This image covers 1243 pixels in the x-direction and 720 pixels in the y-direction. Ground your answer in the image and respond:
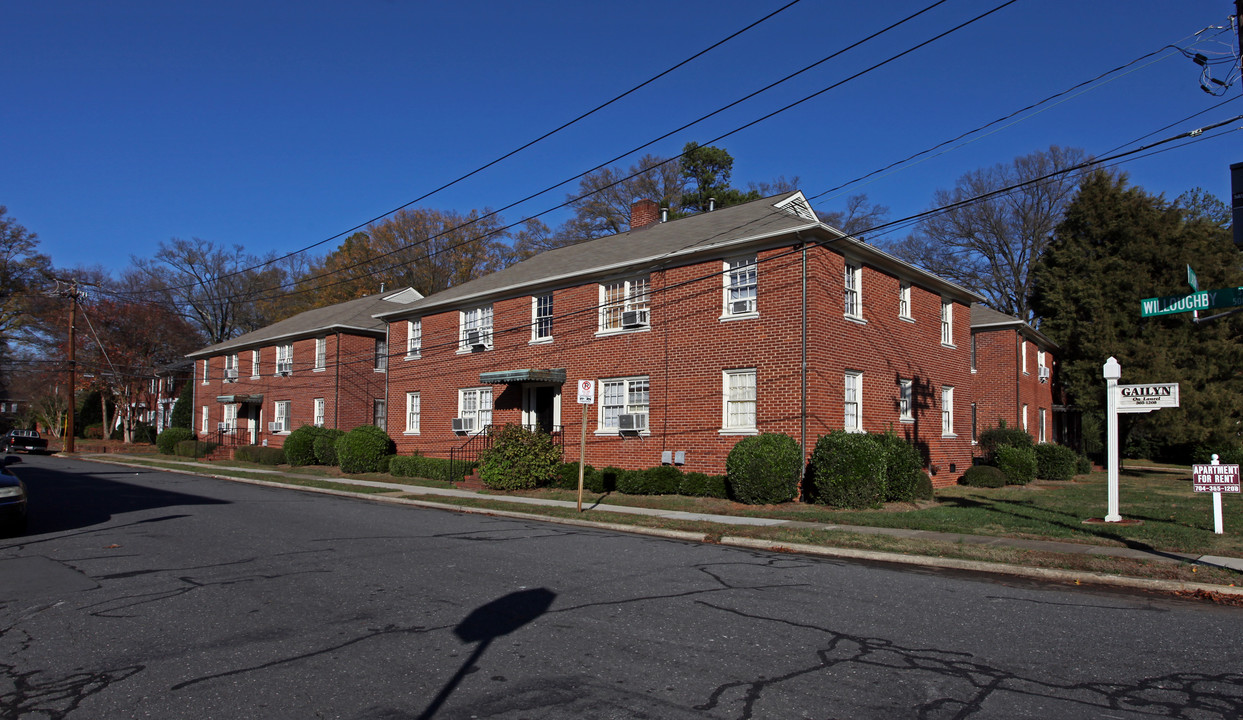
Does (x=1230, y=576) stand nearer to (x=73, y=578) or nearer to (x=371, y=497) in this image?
(x=73, y=578)

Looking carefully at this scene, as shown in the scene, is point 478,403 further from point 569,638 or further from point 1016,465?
point 569,638

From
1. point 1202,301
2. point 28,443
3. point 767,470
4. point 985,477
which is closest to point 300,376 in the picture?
point 28,443

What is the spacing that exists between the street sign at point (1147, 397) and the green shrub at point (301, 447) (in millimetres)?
28865

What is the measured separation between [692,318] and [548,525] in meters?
7.78

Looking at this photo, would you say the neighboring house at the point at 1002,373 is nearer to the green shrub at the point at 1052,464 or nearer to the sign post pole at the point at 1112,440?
the green shrub at the point at 1052,464

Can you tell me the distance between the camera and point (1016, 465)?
24609 mm

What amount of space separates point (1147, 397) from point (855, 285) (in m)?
7.82

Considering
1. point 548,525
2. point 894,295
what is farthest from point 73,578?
point 894,295

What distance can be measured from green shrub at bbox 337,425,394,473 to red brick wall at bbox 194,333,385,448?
643cm

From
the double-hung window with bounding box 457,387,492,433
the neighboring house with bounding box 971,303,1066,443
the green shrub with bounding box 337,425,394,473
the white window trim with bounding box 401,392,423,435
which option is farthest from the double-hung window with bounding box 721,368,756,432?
the green shrub with bounding box 337,425,394,473

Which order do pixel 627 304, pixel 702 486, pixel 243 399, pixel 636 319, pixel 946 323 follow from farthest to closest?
1. pixel 243 399
2. pixel 946 323
3. pixel 627 304
4. pixel 636 319
5. pixel 702 486

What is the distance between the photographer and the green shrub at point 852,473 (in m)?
16.7

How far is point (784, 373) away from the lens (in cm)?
1864

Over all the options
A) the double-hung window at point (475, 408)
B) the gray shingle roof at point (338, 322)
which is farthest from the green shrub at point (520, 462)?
the gray shingle roof at point (338, 322)
